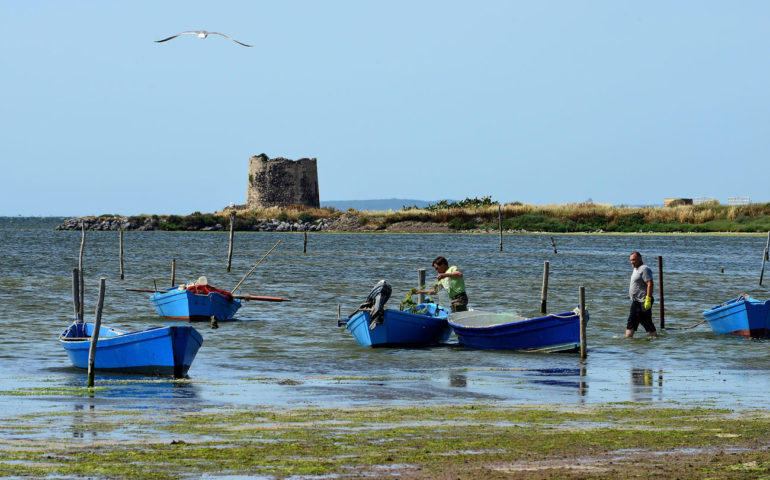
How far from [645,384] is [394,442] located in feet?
23.5

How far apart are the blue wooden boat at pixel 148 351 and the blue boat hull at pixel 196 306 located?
36.1 feet

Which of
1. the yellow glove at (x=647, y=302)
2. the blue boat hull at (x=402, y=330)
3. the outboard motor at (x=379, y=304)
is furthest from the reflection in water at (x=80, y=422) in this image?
the yellow glove at (x=647, y=302)

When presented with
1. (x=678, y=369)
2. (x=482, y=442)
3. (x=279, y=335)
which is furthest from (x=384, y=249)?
(x=482, y=442)

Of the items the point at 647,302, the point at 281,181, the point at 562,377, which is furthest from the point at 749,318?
the point at 281,181

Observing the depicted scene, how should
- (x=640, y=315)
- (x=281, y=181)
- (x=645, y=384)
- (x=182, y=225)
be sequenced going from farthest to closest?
(x=182, y=225), (x=281, y=181), (x=640, y=315), (x=645, y=384)

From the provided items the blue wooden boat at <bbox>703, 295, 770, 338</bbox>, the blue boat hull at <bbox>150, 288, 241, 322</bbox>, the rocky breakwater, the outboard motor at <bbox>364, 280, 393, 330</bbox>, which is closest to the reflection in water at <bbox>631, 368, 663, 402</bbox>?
the outboard motor at <bbox>364, 280, 393, 330</bbox>

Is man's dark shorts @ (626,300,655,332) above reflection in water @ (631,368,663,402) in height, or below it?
above

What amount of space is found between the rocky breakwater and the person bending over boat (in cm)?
10960

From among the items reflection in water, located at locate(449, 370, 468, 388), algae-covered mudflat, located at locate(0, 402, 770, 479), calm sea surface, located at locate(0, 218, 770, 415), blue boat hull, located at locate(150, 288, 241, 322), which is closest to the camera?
algae-covered mudflat, located at locate(0, 402, 770, 479)

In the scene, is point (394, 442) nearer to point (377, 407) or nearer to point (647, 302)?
point (377, 407)

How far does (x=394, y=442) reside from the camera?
11.1 meters

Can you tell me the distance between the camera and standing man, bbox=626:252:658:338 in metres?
21.9

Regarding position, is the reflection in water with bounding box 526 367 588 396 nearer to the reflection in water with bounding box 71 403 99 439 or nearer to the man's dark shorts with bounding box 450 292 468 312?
the man's dark shorts with bounding box 450 292 468 312

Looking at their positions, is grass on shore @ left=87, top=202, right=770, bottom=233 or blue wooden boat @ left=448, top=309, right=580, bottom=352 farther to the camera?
grass on shore @ left=87, top=202, right=770, bottom=233
